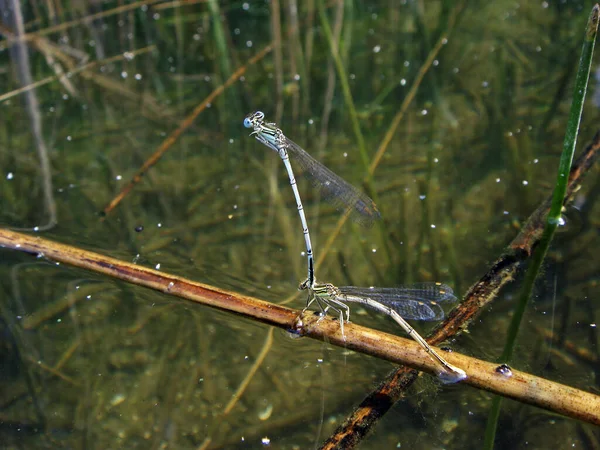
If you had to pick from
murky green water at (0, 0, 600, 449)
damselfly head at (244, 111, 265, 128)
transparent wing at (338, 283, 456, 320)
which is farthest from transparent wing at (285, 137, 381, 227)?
murky green water at (0, 0, 600, 449)

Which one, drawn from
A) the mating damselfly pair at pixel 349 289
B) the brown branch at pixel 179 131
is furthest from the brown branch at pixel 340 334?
the brown branch at pixel 179 131

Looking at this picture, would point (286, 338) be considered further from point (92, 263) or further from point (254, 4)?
point (254, 4)

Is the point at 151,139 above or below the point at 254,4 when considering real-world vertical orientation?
below

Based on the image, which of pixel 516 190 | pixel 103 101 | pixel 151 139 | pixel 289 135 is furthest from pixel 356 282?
pixel 103 101

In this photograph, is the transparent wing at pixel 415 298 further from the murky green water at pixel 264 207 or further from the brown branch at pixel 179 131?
the brown branch at pixel 179 131

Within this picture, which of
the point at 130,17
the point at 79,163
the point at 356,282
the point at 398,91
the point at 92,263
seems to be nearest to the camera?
the point at 92,263

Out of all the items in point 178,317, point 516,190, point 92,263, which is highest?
point 92,263

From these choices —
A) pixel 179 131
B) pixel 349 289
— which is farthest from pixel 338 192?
pixel 179 131
